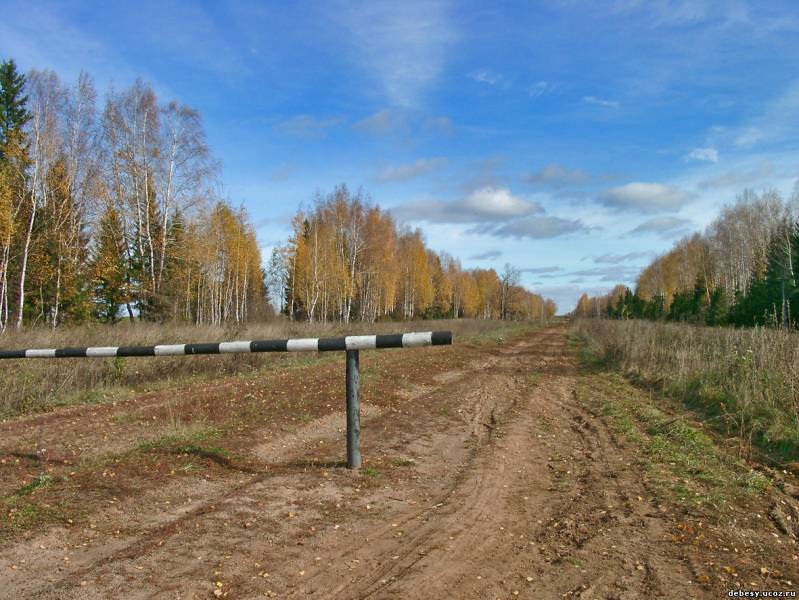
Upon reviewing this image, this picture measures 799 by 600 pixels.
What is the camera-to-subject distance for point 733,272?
6134 centimetres

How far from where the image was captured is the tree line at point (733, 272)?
40.7m

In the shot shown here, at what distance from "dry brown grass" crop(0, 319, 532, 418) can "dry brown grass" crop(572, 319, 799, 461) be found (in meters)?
10.9

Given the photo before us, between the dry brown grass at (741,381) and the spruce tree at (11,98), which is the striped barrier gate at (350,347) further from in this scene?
the spruce tree at (11,98)

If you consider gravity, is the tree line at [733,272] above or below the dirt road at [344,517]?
above

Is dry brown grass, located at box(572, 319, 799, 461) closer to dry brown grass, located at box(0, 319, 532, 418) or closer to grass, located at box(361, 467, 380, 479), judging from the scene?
grass, located at box(361, 467, 380, 479)

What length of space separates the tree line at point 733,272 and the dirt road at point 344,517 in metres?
24.8

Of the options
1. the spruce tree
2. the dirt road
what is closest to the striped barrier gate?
the dirt road

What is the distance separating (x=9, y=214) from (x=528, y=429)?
76.6 ft

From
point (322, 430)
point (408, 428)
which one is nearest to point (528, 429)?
point (408, 428)

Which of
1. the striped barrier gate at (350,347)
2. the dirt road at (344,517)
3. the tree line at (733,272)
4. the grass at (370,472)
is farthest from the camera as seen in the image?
the tree line at (733,272)

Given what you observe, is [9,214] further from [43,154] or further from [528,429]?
[528,429]

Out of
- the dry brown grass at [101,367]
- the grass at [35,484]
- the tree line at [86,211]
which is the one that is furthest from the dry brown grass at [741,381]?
the tree line at [86,211]

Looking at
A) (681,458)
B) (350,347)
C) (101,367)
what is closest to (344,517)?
(350,347)

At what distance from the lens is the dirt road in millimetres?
3133
